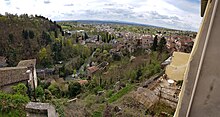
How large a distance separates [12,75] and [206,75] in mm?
13546

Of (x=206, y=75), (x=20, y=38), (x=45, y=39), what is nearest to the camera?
(x=206, y=75)

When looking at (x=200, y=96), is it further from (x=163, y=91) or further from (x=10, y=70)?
(x=10, y=70)

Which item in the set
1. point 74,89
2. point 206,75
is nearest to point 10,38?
point 74,89

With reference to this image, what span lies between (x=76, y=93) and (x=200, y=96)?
16.0 metres

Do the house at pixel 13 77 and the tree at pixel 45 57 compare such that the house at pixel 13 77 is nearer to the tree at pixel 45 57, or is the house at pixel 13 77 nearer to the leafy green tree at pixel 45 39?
the tree at pixel 45 57

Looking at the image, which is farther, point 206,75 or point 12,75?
point 12,75

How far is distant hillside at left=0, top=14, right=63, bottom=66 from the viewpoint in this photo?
27641 mm

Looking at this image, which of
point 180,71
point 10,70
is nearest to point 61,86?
point 10,70

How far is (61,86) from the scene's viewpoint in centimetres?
1802

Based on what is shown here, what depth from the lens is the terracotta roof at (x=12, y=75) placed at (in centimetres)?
1236

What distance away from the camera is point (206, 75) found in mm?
909

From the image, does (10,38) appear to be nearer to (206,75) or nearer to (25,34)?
(25,34)

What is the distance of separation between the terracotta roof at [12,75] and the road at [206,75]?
12.6 m

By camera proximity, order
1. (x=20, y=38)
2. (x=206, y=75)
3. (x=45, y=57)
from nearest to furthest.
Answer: (x=206, y=75), (x=45, y=57), (x=20, y=38)
